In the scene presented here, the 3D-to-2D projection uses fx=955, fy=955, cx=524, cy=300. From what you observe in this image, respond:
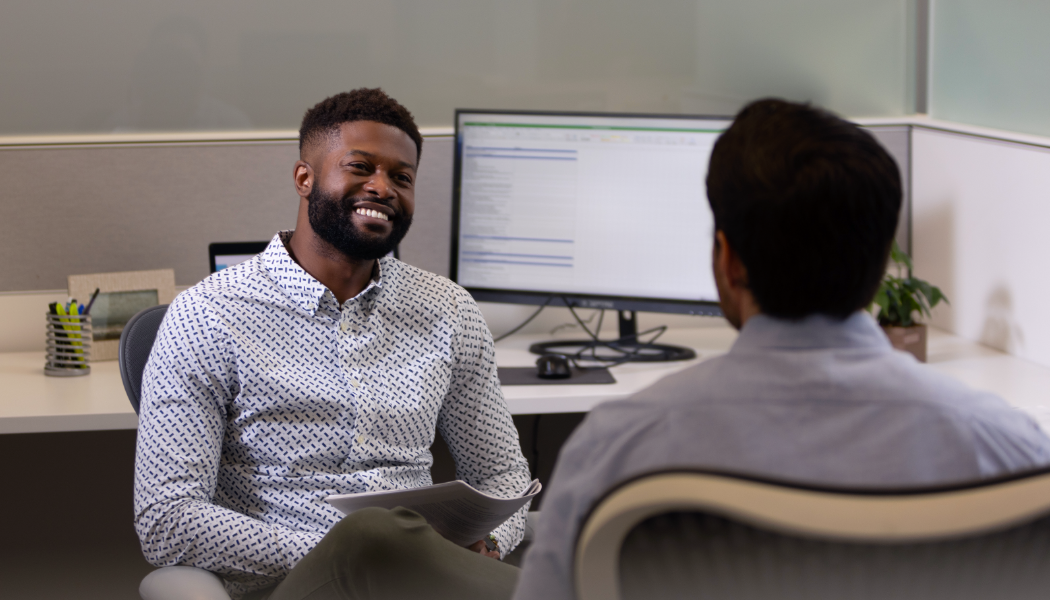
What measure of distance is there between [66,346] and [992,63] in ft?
6.38

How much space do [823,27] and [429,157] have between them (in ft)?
3.15

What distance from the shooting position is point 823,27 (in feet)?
7.24

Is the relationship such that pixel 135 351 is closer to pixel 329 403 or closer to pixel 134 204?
pixel 329 403

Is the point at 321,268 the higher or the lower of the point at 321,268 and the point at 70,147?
the lower

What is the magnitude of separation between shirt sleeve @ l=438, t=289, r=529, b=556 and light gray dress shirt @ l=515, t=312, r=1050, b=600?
74 centimetres

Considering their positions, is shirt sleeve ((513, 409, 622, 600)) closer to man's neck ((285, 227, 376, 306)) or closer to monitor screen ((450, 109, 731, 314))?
man's neck ((285, 227, 376, 306))

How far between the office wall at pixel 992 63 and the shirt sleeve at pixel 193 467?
160 cm

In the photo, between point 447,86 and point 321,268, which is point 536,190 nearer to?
point 447,86

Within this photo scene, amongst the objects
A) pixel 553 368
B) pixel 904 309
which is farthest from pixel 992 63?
pixel 553 368

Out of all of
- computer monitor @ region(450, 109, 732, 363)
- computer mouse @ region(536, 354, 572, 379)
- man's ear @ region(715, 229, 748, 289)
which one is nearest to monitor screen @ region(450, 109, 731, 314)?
computer monitor @ region(450, 109, 732, 363)

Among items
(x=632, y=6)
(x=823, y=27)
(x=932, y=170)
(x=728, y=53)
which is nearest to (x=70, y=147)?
(x=632, y=6)

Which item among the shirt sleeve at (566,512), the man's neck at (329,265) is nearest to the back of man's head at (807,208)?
the shirt sleeve at (566,512)

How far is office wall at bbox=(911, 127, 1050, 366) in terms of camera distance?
1841mm

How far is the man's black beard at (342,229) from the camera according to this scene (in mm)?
1346
